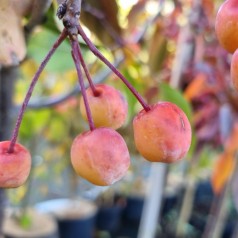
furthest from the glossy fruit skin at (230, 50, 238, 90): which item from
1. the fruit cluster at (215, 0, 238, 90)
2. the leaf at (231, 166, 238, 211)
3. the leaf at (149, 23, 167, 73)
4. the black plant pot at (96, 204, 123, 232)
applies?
the black plant pot at (96, 204, 123, 232)

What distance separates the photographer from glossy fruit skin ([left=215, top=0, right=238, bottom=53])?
0.25 meters

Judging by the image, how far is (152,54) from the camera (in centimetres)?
91

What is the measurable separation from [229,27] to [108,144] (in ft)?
0.29

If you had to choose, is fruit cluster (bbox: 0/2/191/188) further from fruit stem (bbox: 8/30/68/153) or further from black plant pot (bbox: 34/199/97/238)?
Result: black plant pot (bbox: 34/199/97/238)

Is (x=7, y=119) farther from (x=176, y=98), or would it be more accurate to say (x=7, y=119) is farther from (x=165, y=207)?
(x=165, y=207)

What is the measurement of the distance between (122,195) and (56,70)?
6.23 feet

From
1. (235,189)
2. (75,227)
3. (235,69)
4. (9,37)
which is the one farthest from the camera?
(75,227)

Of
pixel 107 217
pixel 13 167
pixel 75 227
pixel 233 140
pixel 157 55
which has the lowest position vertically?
pixel 107 217

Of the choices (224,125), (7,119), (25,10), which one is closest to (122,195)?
(224,125)

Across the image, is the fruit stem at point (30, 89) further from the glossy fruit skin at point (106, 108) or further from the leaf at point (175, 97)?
the leaf at point (175, 97)

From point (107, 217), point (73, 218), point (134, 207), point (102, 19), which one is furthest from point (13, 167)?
point (134, 207)

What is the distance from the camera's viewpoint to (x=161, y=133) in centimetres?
26

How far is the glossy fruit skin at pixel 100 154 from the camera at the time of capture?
257mm

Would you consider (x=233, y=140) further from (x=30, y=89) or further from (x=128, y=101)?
(x=30, y=89)
